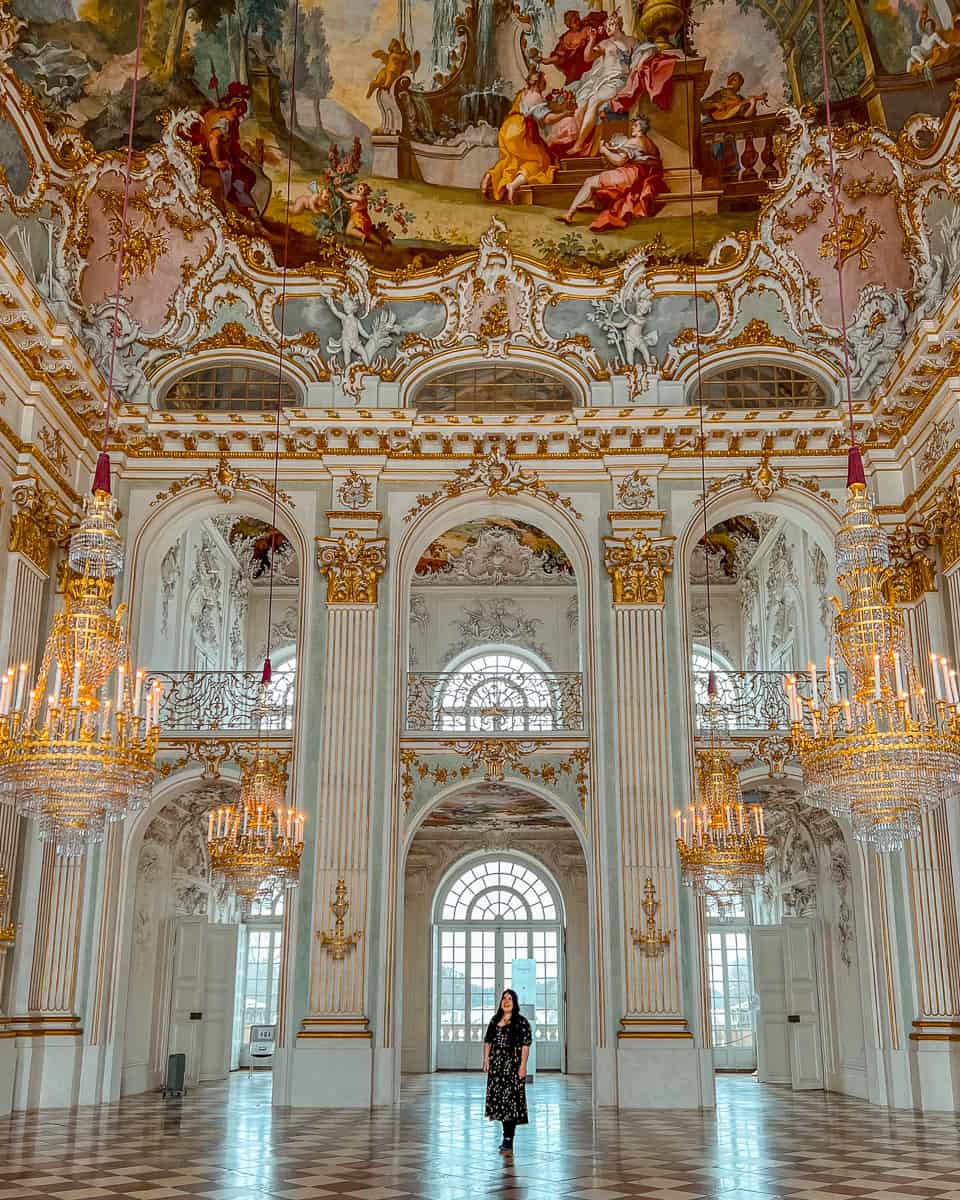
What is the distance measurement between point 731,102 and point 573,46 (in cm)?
220

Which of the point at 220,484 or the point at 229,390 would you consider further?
the point at 229,390

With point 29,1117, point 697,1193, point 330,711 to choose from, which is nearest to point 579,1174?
point 697,1193

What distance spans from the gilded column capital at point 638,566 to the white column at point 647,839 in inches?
0.5

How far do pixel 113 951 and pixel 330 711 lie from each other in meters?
3.84

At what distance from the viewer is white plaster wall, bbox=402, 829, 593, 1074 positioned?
71.7 feet

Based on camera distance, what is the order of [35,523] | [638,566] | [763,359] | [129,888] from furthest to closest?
[763,359] → [638,566] → [129,888] → [35,523]

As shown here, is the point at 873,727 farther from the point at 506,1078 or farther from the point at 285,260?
the point at 285,260

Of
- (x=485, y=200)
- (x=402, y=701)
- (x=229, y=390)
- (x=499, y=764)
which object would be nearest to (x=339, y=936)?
(x=499, y=764)

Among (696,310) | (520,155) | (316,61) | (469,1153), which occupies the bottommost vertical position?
(469,1153)

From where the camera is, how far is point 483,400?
17.2 m

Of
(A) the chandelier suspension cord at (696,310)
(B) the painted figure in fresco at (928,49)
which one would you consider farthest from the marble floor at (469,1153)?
(B) the painted figure in fresco at (928,49)

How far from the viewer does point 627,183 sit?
16.8 meters

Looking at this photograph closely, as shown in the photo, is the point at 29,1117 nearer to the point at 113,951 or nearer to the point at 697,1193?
the point at 113,951

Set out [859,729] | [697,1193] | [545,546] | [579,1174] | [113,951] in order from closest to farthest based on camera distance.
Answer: [697,1193]
[579,1174]
[859,729]
[113,951]
[545,546]
